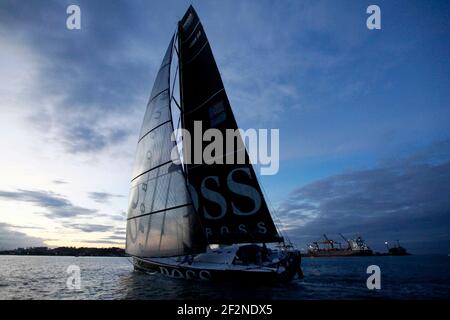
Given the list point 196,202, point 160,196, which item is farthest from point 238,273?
point 160,196

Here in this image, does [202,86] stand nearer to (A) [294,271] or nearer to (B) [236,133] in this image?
(B) [236,133]

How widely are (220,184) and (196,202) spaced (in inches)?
93.3

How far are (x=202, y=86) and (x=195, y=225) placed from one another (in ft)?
40.9

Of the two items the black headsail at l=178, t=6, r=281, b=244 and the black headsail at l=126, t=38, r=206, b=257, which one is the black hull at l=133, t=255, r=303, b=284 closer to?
the black headsail at l=126, t=38, r=206, b=257

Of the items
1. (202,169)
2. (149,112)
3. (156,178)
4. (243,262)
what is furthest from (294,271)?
(149,112)

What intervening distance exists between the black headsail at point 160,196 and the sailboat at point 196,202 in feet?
0.24

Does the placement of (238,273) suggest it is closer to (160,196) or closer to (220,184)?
(220,184)

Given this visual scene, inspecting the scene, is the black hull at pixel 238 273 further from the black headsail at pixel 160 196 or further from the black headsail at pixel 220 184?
the black headsail at pixel 220 184

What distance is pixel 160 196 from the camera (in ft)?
77.8

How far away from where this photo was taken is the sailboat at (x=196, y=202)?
69.1 feet

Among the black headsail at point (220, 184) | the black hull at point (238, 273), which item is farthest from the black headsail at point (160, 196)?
the black headsail at point (220, 184)

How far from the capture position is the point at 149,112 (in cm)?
2811

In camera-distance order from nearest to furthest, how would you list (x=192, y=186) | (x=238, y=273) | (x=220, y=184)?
(x=238, y=273) → (x=220, y=184) → (x=192, y=186)

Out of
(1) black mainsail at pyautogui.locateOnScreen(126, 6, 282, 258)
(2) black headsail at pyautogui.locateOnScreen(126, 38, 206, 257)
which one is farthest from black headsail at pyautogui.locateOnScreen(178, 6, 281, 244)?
(2) black headsail at pyautogui.locateOnScreen(126, 38, 206, 257)
